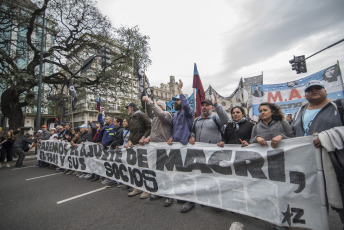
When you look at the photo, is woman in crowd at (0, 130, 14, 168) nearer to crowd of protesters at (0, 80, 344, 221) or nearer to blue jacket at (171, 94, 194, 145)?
crowd of protesters at (0, 80, 344, 221)

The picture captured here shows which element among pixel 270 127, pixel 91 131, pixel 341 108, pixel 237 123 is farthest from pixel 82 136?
pixel 341 108

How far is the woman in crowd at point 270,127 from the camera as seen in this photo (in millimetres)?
2354

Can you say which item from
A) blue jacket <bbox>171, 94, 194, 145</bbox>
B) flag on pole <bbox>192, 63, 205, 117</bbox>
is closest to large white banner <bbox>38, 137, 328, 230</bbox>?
blue jacket <bbox>171, 94, 194, 145</bbox>

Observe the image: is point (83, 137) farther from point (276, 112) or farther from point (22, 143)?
point (276, 112)

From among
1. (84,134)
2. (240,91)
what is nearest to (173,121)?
(84,134)

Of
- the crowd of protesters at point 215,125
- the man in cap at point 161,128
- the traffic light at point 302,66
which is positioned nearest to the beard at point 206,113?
the crowd of protesters at point 215,125

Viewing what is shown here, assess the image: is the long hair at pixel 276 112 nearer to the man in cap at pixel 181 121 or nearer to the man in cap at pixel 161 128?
the man in cap at pixel 181 121

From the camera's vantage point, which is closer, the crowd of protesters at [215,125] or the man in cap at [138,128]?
the crowd of protesters at [215,125]

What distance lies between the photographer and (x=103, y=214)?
2742 millimetres

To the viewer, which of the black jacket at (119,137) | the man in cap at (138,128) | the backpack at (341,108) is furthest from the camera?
the black jacket at (119,137)

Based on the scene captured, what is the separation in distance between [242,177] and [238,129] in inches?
32.8

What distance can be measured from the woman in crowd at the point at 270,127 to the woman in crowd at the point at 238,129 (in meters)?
0.20

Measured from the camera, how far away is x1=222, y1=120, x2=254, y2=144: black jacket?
2801 mm

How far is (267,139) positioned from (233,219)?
50.1 inches
